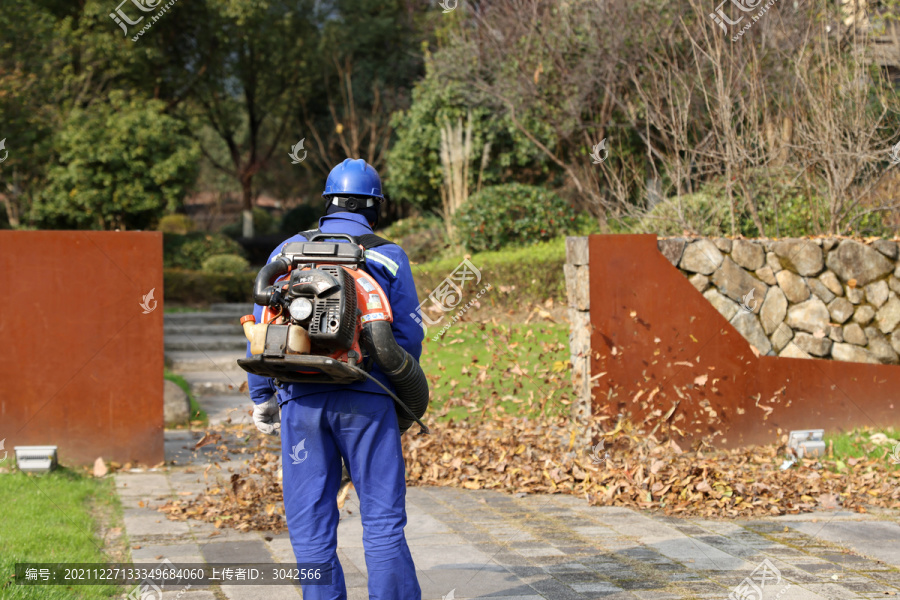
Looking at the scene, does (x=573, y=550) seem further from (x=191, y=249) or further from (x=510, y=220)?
(x=191, y=249)

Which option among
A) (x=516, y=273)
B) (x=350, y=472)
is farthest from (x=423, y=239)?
(x=350, y=472)

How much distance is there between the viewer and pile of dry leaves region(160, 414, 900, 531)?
5.52 m

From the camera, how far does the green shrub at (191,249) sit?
661 inches

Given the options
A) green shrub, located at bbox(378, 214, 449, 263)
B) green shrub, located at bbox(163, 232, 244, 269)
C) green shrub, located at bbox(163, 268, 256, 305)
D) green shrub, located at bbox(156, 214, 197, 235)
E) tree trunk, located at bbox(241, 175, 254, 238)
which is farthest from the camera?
green shrub, located at bbox(156, 214, 197, 235)

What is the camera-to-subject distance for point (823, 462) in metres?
6.53

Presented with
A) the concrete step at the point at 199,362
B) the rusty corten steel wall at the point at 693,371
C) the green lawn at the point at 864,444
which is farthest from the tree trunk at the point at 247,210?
the green lawn at the point at 864,444

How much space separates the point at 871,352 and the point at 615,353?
270 cm

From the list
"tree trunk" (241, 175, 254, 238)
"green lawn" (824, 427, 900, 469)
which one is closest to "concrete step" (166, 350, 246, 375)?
"green lawn" (824, 427, 900, 469)

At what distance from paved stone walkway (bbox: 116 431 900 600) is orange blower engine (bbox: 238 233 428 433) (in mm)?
1421

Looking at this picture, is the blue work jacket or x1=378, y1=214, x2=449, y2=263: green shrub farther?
x1=378, y1=214, x2=449, y2=263: green shrub

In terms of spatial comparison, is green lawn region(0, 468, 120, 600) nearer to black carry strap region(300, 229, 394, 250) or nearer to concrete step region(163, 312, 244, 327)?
black carry strap region(300, 229, 394, 250)

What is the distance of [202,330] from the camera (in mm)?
12328

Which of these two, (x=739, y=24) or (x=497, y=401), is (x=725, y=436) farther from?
(x=739, y=24)

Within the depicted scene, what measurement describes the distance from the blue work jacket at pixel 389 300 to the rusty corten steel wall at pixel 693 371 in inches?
131
